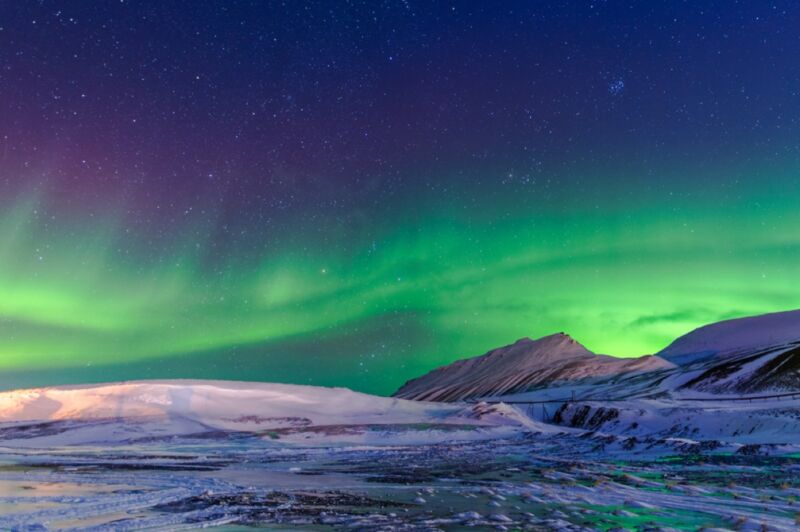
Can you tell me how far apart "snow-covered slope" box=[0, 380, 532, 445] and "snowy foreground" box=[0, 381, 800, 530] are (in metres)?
0.23

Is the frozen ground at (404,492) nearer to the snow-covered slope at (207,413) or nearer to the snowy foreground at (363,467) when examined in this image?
the snowy foreground at (363,467)

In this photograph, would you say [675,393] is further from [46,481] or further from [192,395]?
[46,481]

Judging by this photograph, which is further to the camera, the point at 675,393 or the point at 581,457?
the point at 675,393

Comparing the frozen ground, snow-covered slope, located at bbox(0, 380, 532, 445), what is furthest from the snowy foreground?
snow-covered slope, located at bbox(0, 380, 532, 445)

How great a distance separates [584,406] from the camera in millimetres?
77688

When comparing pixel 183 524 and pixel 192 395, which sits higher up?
pixel 192 395

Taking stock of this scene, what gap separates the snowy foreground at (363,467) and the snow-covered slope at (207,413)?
0.23 m

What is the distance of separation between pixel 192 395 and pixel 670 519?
54.5 m

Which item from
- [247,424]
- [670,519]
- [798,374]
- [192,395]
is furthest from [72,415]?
[798,374]

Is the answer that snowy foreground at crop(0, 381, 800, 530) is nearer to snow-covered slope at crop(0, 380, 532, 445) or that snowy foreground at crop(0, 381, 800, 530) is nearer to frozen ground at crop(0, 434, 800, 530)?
frozen ground at crop(0, 434, 800, 530)

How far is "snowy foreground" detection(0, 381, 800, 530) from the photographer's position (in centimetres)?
1318

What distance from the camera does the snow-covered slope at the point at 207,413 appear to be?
158 feet

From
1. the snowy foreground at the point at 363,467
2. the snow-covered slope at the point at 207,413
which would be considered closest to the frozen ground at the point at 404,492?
the snowy foreground at the point at 363,467

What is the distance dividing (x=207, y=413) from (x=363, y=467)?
1326 inches
